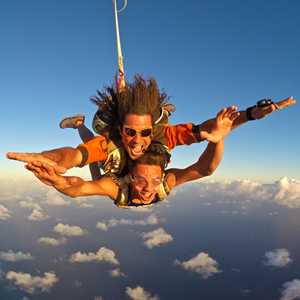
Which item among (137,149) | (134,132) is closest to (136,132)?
(134,132)

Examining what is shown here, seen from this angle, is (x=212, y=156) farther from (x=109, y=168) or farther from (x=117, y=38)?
(x=117, y=38)

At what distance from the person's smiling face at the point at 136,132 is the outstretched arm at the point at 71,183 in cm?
93

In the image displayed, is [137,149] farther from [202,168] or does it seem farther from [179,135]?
[202,168]

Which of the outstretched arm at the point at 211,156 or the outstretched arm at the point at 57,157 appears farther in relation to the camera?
the outstretched arm at the point at 211,156

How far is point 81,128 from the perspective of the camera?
26.1 ft

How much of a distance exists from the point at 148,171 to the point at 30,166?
2.21 metres

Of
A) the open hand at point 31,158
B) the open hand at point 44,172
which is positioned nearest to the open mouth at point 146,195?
the open hand at point 44,172

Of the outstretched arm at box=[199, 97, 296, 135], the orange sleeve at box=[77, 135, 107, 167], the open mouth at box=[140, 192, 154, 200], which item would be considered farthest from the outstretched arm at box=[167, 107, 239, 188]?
the orange sleeve at box=[77, 135, 107, 167]

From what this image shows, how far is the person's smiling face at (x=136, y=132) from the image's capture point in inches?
222

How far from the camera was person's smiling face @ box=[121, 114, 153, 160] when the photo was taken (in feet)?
18.5

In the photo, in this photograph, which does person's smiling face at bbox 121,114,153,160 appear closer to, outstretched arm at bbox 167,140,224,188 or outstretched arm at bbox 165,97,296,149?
outstretched arm at bbox 165,97,296,149

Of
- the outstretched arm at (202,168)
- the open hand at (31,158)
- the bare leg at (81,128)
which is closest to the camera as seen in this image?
the open hand at (31,158)

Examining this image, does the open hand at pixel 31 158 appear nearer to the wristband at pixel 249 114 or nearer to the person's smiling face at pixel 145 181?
the person's smiling face at pixel 145 181

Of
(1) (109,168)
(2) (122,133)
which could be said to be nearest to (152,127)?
(2) (122,133)
